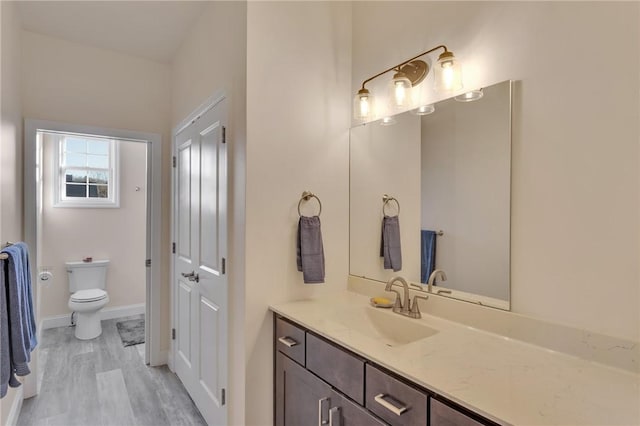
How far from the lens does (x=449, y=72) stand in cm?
140

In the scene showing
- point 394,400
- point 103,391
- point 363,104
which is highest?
point 363,104

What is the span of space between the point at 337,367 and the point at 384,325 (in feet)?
1.23

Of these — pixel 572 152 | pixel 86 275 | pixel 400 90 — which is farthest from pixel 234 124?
pixel 86 275

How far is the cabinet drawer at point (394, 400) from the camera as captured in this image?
0.93 meters

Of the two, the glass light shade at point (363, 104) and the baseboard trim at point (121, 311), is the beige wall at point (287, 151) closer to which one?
the glass light shade at point (363, 104)

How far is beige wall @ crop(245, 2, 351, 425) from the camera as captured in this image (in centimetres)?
164

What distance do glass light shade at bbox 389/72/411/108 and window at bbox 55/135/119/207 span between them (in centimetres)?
360

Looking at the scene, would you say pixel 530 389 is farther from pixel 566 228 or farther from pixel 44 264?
pixel 44 264

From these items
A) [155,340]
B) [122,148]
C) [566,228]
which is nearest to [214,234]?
[155,340]

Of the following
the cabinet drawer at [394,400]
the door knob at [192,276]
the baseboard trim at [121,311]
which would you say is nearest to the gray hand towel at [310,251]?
the cabinet drawer at [394,400]

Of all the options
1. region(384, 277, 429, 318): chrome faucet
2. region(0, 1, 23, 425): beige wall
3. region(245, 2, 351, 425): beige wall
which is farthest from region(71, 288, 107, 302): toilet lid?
region(384, 277, 429, 318): chrome faucet

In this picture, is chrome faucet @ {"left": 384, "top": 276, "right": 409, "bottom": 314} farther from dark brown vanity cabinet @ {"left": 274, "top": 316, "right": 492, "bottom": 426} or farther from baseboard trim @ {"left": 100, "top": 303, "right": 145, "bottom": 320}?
baseboard trim @ {"left": 100, "top": 303, "right": 145, "bottom": 320}

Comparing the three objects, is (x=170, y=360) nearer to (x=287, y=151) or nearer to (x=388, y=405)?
(x=287, y=151)

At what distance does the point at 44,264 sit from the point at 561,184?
4674 millimetres
